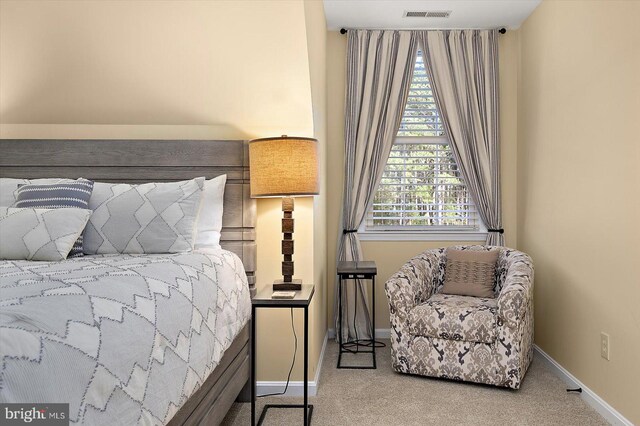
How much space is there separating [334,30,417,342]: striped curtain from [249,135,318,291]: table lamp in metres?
1.62

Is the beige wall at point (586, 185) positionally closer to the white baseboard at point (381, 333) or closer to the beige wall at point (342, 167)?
the beige wall at point (342, 167)

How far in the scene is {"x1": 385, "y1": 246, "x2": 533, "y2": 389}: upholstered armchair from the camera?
2.89m

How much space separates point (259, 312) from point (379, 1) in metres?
2.45

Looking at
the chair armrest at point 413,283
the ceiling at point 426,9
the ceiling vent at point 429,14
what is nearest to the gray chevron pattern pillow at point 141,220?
the chair armrest at point 413,283

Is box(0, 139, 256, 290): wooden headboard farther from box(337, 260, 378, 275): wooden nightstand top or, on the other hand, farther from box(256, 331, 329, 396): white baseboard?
box(337, 260, 378, 275): wooden nightstand top

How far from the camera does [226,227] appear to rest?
2.80 m

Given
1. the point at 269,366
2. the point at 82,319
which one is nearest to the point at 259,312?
the point at 269,366

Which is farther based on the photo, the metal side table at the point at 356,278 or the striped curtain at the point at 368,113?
the striped curtain at the point at 368,113

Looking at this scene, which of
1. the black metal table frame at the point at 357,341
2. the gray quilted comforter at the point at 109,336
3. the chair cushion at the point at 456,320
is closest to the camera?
the gray quilted comforter at the point at 109,336

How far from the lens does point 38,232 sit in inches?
82.4

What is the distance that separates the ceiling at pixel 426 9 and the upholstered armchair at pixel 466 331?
1942 millimetres

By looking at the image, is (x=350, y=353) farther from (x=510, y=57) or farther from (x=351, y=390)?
(x=510, y=57)

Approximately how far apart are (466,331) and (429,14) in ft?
8.18

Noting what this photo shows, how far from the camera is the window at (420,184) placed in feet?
14.0
